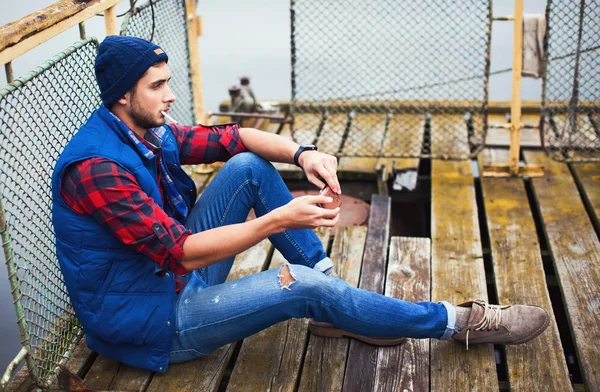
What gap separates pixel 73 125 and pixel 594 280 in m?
2.37

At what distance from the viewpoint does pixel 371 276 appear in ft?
10.8

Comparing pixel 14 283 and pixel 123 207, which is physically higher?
pixel 123 207

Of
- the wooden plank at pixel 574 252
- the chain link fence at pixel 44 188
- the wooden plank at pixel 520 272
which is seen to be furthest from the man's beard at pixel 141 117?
the wooden plank at pixel 574 252

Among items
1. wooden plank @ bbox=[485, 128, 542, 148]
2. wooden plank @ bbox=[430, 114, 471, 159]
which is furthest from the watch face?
wooden plank @ bbox=[485, 128, 542, 148]

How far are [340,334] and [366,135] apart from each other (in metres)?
2.36

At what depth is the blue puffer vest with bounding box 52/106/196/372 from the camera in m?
2.31

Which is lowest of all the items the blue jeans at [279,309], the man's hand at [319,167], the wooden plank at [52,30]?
the blue jeans at [279,309]

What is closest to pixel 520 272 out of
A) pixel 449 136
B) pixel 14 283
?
pixel 449 136

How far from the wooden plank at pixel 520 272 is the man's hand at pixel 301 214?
968 mm

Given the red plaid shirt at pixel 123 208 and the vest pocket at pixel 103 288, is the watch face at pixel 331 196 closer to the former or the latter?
the red plaid shirt at pixel 123 208

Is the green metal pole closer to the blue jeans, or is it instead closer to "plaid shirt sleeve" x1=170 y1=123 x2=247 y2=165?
the blue jeans

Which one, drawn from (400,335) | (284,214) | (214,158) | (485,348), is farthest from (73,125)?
(485,348)

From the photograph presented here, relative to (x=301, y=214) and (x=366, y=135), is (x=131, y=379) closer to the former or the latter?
(x=301, y=214)

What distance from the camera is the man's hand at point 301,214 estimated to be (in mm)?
2324
